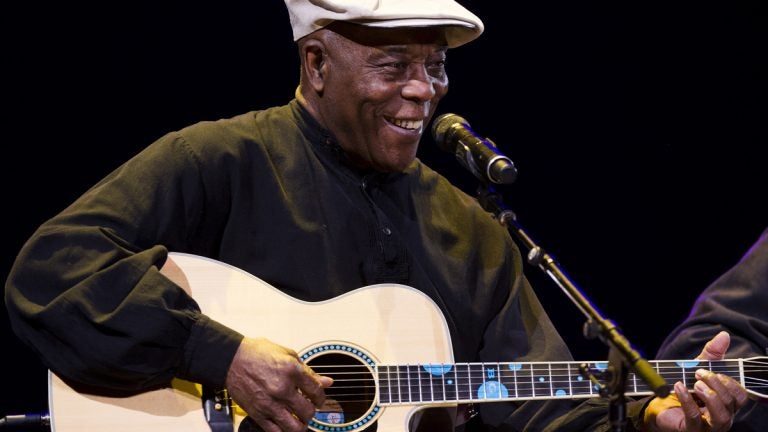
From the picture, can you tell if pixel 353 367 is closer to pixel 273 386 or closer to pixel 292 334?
pixel 292 334

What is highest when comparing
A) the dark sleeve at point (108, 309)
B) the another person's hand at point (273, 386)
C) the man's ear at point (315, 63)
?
the man's ear at point (315, 63)

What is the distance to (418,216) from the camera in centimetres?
384

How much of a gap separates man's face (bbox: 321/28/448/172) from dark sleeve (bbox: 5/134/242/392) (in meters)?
0.82

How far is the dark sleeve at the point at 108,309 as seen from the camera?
300cm

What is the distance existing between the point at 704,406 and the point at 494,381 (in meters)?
0.73

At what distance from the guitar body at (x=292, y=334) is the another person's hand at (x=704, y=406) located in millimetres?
771

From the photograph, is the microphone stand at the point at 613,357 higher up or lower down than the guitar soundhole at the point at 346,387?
higher up

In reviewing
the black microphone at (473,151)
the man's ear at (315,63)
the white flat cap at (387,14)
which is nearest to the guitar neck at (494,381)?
the black microphone at (473,151)

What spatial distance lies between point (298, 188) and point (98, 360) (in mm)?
961

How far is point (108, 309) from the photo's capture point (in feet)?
9.94

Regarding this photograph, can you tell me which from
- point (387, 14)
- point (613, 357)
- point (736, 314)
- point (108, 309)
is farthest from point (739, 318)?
point (108, 309)

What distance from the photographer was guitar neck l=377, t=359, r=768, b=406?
3.29m

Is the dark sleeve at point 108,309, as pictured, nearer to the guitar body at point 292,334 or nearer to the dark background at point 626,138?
the guitar body at point 292,334

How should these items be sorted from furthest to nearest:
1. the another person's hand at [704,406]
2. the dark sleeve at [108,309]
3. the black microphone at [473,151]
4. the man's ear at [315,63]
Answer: the man's ear at [315,63], the another person's hand at [704,406], the dark sleeve at [108,309], the black microphone at [473,151]
